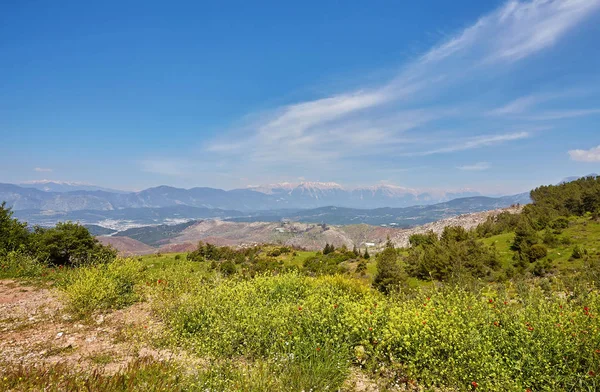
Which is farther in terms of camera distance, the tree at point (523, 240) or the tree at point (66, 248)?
the tree at point (523, 240)

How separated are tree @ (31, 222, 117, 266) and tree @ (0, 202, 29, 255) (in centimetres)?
51

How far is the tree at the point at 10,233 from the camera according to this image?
15.6 metres

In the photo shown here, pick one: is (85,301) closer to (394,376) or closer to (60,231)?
(394,376)

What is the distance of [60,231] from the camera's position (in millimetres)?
16766

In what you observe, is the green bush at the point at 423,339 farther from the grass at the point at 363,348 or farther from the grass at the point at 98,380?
the grass at the point at 98,380

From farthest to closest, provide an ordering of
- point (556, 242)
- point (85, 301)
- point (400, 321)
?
1. point (556, 242)
2. point (85, 301)
3. point (400, 321)

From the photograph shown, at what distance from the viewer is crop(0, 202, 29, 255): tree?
1559 cm

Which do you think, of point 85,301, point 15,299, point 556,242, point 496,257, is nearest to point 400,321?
point 85,301

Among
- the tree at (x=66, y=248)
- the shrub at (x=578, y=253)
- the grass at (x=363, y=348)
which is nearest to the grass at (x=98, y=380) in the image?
the grass at (x=363, y=348)

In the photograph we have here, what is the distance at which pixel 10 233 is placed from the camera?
628 inches

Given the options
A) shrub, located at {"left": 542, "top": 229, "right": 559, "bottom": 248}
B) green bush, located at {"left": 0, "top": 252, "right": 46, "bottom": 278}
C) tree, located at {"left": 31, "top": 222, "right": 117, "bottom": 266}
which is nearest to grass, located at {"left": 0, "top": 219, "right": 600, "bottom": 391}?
green bush, located at {"left": 0, "top": 252, "right": 46, "bottom": 278}

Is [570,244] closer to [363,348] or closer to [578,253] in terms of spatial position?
[578,253]

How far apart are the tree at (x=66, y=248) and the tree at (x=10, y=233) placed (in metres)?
0.51

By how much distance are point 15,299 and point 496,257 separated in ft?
72.4
